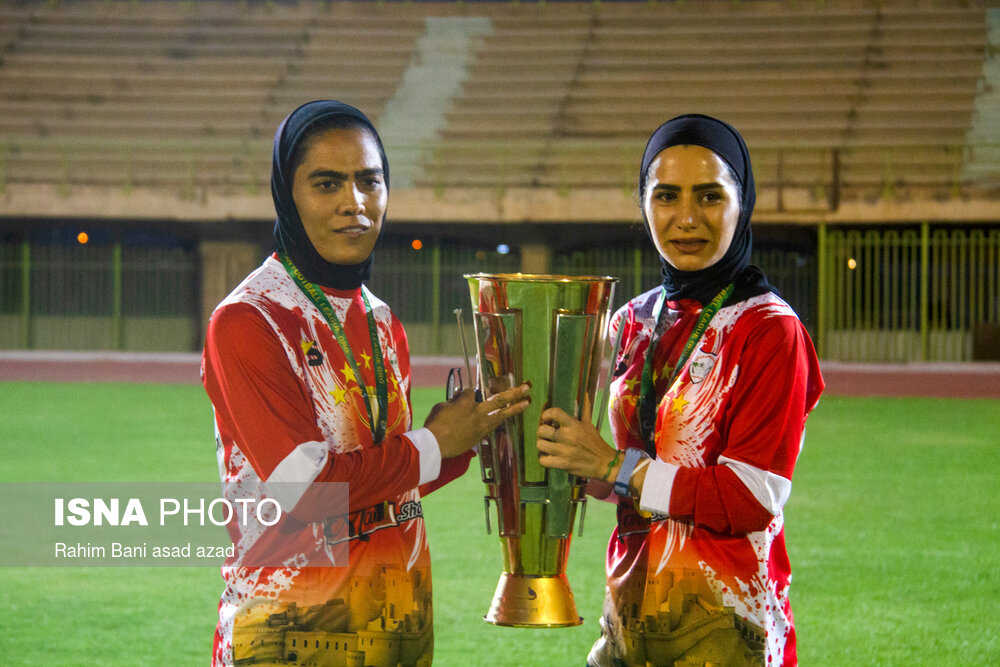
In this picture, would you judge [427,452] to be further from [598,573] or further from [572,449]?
[598,573]

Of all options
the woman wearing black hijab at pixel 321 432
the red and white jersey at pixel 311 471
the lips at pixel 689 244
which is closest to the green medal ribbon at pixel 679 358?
the lips at pixel 689 244

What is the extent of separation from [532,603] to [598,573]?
410 centimetres

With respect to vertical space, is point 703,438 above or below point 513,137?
below

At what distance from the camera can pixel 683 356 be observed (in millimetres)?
2541

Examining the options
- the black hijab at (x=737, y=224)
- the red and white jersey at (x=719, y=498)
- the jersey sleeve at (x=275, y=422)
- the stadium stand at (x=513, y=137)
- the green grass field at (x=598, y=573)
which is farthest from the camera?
the stadium stand at (x=513, y=137)

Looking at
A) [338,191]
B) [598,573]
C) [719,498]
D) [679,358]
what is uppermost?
[338,191]

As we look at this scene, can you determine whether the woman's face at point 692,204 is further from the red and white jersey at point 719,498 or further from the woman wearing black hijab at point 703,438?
the red and white jersey at point 719,498

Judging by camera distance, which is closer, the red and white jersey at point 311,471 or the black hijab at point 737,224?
the red and white jersey at point 311,471

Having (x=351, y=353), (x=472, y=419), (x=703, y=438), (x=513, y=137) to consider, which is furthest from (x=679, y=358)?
(x=513, y=137)

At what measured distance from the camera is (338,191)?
97.3 inches

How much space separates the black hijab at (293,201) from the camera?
2439 millimetres

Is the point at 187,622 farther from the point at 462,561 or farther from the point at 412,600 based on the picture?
the point at 412,600

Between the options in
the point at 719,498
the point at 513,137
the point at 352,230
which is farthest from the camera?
the point at 513,137

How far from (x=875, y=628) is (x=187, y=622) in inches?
124
